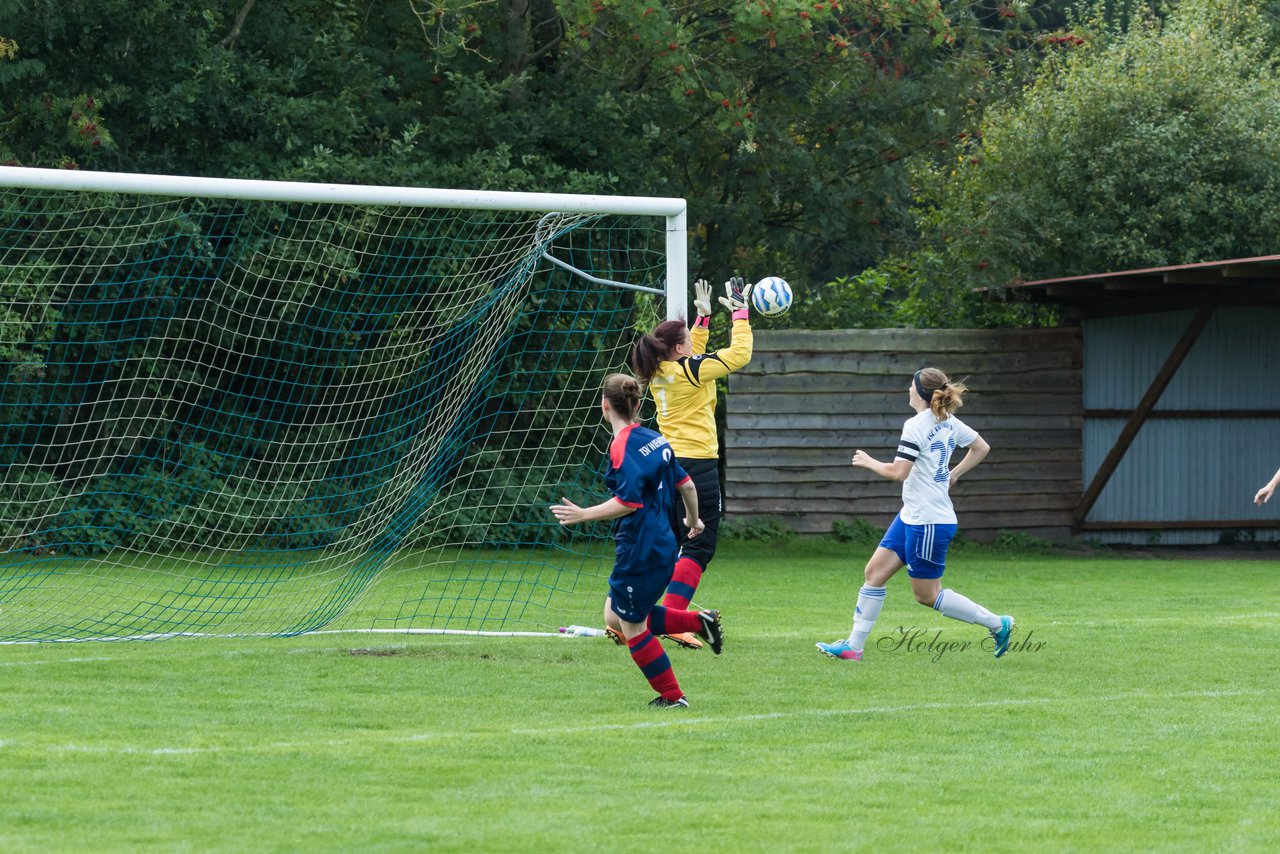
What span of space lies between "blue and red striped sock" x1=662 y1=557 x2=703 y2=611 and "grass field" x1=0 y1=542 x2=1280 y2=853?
12.5 inches

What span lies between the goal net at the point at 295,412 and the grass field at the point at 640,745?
2110 mm

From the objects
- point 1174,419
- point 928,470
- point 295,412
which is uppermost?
point 928,470

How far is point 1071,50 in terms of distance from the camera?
20062 mm

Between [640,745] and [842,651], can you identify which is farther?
[842,651]

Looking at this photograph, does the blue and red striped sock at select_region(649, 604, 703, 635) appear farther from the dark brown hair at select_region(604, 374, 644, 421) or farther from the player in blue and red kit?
the dark brown hair at select_region(604, 374, 644, 421)

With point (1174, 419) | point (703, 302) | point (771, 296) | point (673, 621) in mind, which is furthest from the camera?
point (1174, 419)

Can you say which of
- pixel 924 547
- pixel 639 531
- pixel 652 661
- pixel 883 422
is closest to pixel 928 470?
pixel 924 547

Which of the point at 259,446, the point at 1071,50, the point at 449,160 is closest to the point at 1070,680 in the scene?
the point at 259,446

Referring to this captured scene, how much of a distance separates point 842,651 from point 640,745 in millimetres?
2762

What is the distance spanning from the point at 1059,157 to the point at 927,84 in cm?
219

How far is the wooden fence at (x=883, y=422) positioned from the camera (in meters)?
16.6

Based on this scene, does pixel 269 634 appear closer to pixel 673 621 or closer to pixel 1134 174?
pixel 673 621

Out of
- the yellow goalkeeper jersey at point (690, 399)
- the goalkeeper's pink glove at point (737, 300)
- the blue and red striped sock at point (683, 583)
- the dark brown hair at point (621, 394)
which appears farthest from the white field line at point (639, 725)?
the goalkeeper's pink glove at point (737, 300)

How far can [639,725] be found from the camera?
22.4 ft
